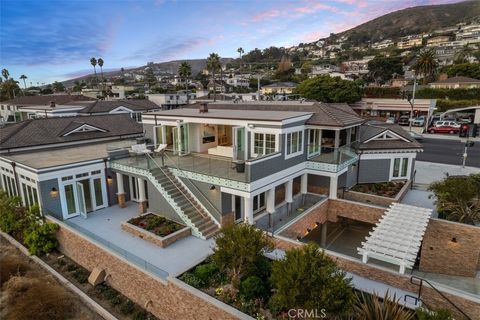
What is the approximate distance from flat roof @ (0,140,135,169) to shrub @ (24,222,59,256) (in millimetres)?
3026

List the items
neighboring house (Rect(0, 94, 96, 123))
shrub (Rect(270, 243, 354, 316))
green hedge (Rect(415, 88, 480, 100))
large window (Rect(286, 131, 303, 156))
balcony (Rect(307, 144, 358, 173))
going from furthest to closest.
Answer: green hedge (Rect(415, 88, 480, 100)) → neighboring house (Rect(0, 94, 96, 123)) → balcony (Rect(307, 144, 358, 173)) → large window (Rect(286, 131, 303, 156)) → shrub (Rect(270, 243, 354, 316))

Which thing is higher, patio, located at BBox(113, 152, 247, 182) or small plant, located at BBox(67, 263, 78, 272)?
patio, located at BBox(113, 152, 247, 182)

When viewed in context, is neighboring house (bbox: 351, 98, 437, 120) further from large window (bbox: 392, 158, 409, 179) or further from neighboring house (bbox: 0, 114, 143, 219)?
neighboring house (bbox: 0, 114, 143, 219)

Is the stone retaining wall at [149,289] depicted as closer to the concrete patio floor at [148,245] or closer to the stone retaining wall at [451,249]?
the concrete patio floor at [148,245]

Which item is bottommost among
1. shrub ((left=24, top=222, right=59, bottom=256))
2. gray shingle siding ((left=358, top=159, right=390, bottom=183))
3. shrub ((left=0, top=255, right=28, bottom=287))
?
shrub ((left=0, top=255, right=28, bottom=287))

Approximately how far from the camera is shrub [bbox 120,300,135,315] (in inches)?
405

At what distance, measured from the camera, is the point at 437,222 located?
13703 millimetres

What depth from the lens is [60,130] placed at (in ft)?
71.7

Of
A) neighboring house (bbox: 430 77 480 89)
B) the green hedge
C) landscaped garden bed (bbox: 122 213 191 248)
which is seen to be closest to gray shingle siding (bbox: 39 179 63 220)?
landscaped garden bed (bbox: 122 213 191 248)

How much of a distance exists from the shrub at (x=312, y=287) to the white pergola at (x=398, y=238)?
12.1 ft

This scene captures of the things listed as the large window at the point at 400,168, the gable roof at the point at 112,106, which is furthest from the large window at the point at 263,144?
the gable roof at the point at 112,106

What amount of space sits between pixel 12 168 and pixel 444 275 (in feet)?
76.3

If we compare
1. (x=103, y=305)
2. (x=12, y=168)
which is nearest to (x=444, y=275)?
(x=103, y=305)

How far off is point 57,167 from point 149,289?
8.61m
